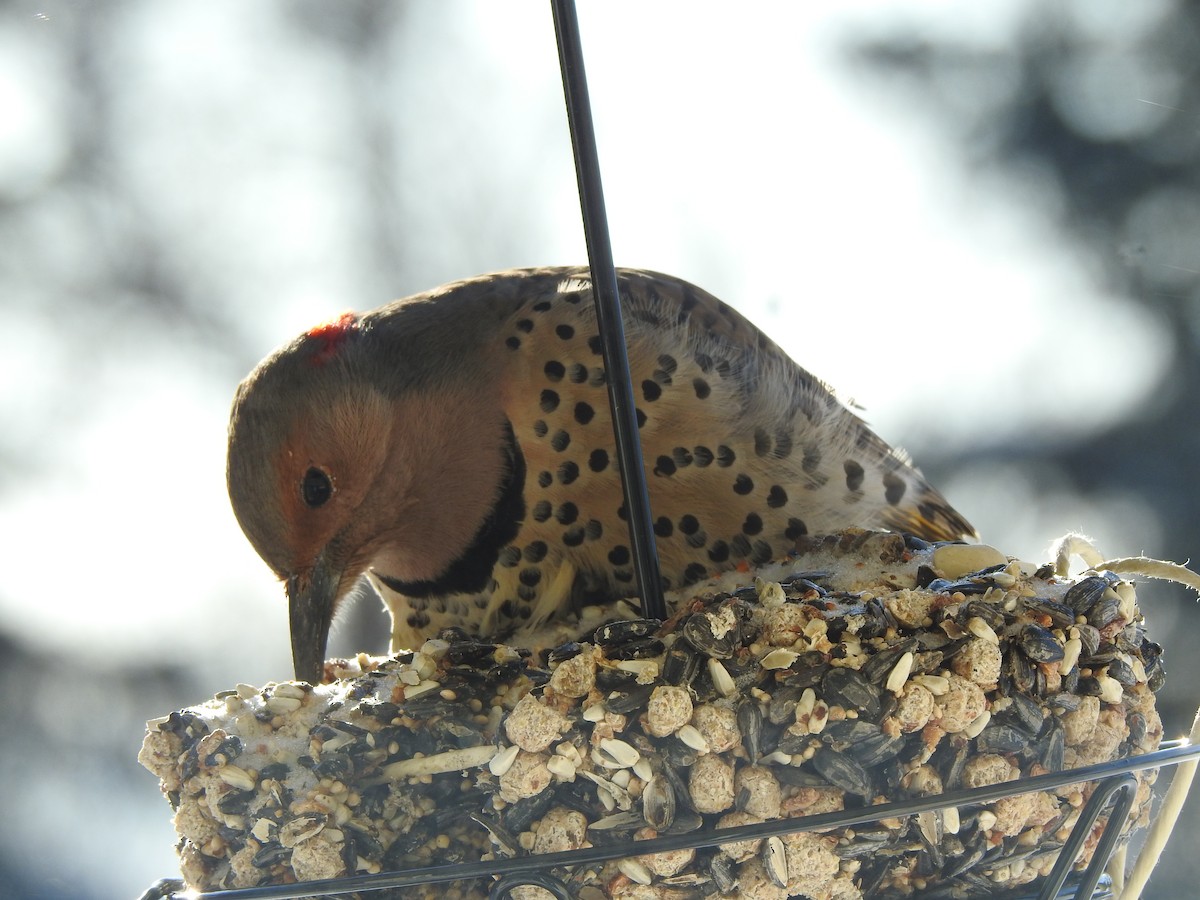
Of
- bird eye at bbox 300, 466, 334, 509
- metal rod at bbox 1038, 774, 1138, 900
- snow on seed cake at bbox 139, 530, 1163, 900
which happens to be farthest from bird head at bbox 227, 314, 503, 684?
metal rod at bbox 1038, 774, 1138, 900

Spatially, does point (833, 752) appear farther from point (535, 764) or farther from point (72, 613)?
point (72, 613)

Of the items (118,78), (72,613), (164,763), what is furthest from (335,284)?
(164,763)

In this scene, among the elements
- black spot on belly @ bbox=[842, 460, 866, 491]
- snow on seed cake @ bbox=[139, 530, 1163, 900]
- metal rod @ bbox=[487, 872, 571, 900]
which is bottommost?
metal rod @ bbox=[487, 872, 571, 900]

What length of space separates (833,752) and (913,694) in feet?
0.34

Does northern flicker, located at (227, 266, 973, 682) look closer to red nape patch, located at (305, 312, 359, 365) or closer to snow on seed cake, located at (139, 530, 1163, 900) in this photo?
red nape patch, located at (305, 312, 359, 365)

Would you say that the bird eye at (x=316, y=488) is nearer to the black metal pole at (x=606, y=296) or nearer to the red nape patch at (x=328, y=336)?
the red nape patch at (x=328, y=336)

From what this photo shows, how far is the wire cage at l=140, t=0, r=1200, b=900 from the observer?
1165 millimetres

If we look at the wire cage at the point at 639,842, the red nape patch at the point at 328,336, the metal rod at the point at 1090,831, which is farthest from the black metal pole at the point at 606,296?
the red nape patch at the point at 328,336

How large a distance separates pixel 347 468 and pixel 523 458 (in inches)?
11.2

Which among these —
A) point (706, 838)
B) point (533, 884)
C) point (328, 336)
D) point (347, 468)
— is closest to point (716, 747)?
point (706, 838)

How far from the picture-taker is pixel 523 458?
1999 millimetres

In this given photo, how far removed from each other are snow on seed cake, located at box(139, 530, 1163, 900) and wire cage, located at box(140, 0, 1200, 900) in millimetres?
39

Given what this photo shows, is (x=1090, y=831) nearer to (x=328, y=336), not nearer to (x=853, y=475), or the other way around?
(x=853, y=475)

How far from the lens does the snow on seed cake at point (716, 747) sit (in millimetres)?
1271
